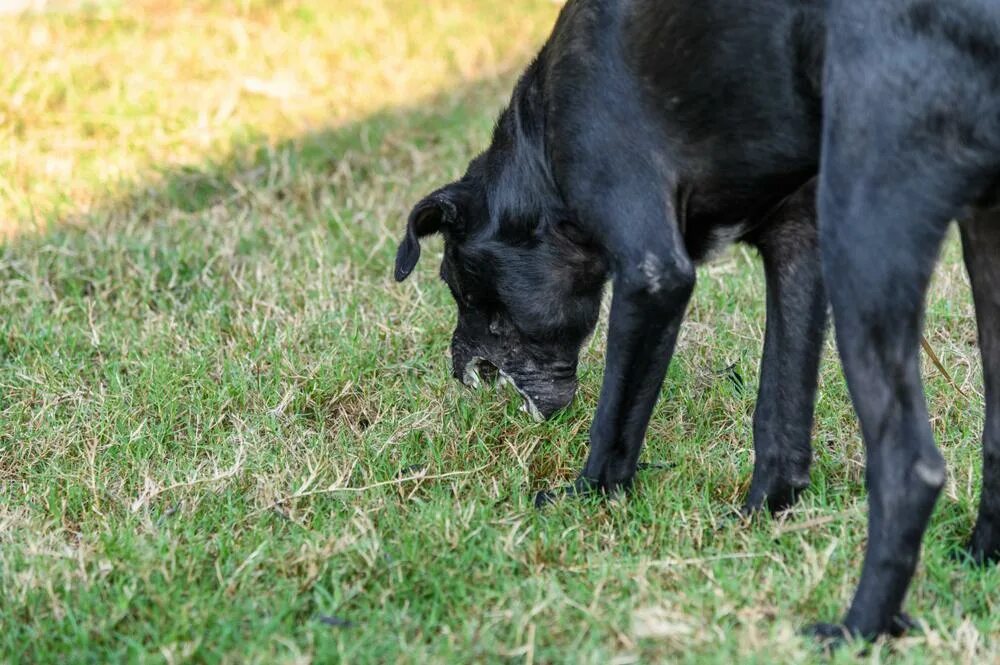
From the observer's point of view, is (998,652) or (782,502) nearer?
(998,652)

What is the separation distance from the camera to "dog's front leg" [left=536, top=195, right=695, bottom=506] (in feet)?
12.8

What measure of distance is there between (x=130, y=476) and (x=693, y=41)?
229cm

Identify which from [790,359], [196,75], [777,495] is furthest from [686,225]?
[196,75]

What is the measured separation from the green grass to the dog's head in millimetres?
200

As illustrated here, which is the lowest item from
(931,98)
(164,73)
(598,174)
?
(164,73)

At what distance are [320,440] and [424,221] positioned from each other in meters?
0.83

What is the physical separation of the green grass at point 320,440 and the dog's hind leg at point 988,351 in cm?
12

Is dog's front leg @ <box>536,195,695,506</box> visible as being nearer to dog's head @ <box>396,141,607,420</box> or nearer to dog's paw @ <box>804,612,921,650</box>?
dog's head @ <box>396,141,607,420</box>


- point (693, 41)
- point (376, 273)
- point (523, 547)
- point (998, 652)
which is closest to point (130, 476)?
point (523, 547)

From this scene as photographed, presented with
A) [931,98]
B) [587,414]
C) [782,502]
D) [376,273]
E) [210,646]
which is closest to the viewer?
[931,98]

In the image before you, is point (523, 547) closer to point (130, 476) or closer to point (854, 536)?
point (854, 536)

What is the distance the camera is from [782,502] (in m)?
4.18

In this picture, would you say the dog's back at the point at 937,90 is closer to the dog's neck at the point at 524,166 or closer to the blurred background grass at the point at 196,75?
the dog's neck at the point at 524,166

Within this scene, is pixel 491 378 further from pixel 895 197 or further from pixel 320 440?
pixel 895 197
